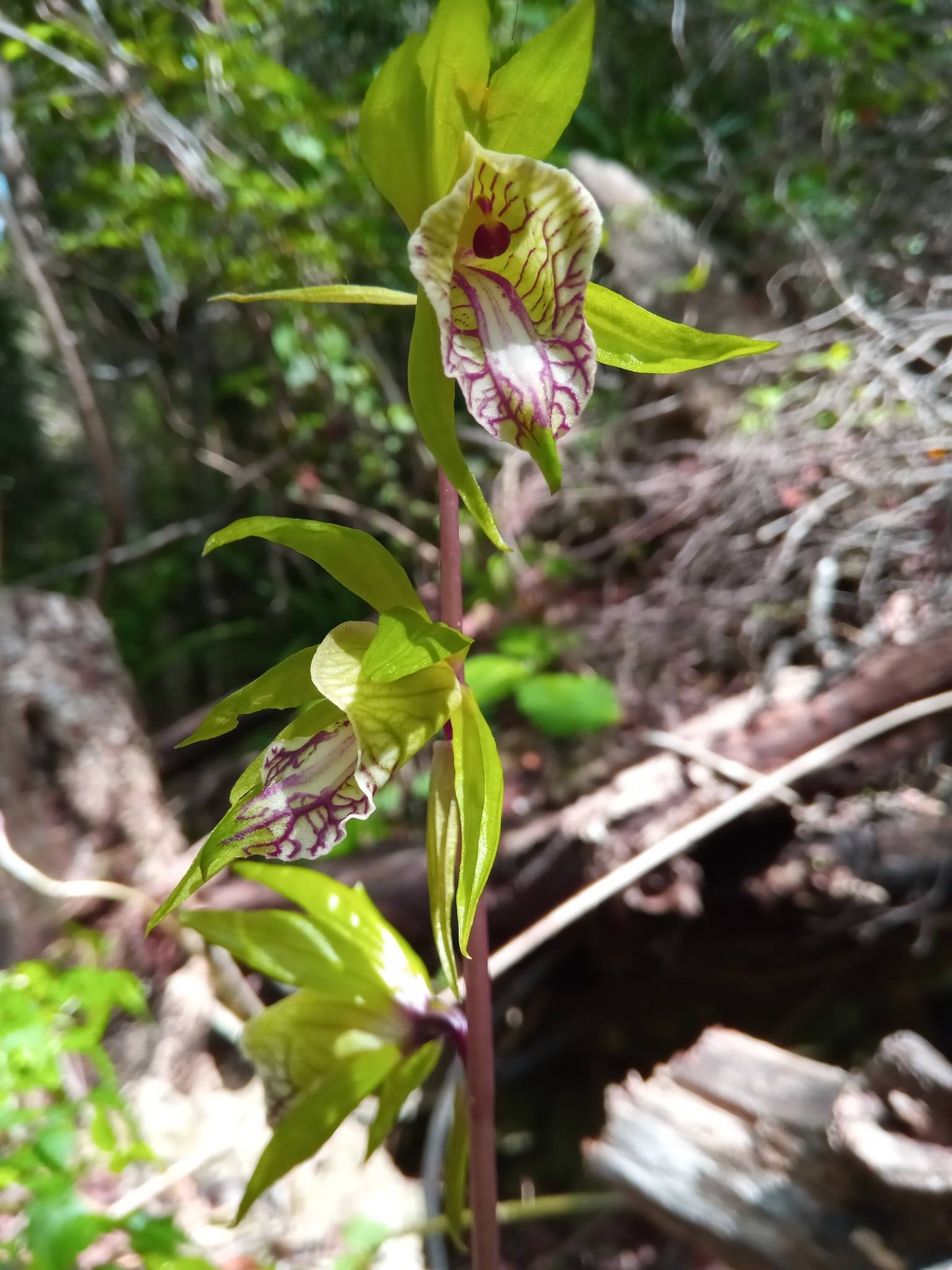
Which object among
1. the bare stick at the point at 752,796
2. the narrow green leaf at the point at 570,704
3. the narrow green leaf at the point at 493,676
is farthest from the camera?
the narrow green leaf at the point at 493,676

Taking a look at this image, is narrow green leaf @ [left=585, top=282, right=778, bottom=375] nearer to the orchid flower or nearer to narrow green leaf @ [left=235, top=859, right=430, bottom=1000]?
the orchid flower

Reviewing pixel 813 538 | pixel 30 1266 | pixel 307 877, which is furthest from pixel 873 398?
pixel 30 1266

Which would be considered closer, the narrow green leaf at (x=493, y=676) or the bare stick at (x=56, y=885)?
the bare stick at (x=56, y=885)

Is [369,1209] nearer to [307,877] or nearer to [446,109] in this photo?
[307,877]

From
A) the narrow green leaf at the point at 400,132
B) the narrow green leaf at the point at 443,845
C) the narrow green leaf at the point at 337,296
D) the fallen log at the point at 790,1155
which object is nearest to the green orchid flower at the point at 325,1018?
the narrow green leaf at the point at 443,845

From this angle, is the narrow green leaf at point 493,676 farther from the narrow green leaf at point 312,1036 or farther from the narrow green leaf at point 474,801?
the narrow green leaf at point 474,801

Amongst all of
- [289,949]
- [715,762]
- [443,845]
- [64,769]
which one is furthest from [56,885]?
[715,762]

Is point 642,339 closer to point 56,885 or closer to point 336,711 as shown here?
point 336,711

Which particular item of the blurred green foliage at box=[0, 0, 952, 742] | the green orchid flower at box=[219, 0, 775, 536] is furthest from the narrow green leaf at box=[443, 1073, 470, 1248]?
the blurred green foliage at box=[0, 0, 952, 742]
